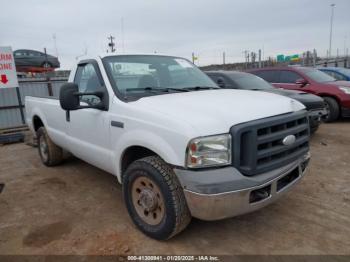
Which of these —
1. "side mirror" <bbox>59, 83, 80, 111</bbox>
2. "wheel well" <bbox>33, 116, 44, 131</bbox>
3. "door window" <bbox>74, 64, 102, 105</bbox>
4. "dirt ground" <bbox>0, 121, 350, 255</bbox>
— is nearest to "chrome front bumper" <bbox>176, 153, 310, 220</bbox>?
"dirt ground" <bbox>0, 121, 350, 255</bbox>

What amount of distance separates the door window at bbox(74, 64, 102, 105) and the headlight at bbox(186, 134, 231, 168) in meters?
1.63

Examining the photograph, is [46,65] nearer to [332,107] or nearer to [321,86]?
[321,86]

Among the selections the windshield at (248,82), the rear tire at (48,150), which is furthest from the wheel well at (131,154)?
the windshield at (248,82)

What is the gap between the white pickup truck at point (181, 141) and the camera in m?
2.34

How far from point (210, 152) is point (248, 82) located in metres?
5.02

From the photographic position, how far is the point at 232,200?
2318 mm

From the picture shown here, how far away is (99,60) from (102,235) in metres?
2.04

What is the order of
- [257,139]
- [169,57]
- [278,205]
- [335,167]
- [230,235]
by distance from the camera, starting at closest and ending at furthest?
1. [257,139]
2. [230,235]
3. [278,205]
4. [169,57]
5. [335,167]

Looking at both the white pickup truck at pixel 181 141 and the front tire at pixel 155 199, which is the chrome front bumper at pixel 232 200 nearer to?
the white pickup truck at pixel 181 141

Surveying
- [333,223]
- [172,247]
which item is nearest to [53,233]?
[172,247]

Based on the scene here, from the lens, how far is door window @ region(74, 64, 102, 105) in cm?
358

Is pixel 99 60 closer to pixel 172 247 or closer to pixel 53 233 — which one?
pixel 53 233

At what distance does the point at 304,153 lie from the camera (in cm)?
301

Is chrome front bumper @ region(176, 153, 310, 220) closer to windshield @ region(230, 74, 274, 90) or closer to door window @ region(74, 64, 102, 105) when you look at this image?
door window @ region(74, 64, 102, 105)
